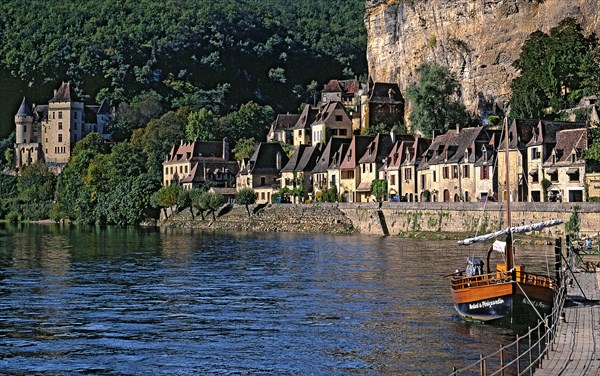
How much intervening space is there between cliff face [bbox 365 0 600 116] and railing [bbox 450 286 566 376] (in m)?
77.5

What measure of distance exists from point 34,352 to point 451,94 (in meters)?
93.0

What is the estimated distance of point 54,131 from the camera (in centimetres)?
19312

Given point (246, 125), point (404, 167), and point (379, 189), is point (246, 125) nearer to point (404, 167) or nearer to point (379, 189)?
point (379, 189)

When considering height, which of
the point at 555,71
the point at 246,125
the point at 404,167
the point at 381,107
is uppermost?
the point at 246,125

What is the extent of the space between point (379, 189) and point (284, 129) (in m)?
51.4

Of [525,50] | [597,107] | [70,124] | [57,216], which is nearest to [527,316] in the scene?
[597,107]

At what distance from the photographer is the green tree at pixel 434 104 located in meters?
116

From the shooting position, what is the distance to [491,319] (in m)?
36.6

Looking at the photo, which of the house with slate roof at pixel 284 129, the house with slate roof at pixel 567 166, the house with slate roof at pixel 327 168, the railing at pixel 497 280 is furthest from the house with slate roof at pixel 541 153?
the house with slate roof at pixel 284 129

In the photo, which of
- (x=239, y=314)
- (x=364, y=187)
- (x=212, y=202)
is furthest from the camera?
(x=212, y=202)

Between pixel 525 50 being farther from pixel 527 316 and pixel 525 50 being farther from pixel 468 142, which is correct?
pixel 527 316

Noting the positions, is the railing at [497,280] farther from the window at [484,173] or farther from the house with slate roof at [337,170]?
the house with slate roof at [337,170]

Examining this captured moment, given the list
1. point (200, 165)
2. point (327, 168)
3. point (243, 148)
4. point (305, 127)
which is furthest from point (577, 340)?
point (243, 148)

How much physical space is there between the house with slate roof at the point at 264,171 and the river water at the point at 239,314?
58894mm
